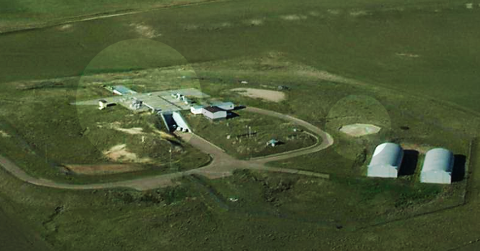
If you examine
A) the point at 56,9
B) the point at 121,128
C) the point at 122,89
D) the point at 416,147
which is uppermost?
the point at 56,9

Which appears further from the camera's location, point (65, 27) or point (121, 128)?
point (65, 27)

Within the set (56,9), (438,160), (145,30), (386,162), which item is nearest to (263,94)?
(386,162)

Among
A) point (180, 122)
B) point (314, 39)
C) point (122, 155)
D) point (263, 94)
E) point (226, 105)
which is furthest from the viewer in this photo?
point (314, 39)

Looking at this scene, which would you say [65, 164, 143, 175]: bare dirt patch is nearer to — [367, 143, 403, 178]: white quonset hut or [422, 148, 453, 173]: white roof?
[367, 143, 403, 178]: white quonset hut

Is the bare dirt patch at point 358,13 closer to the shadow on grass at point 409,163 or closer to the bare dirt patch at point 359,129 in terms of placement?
the bare dirt patch at point 359,129

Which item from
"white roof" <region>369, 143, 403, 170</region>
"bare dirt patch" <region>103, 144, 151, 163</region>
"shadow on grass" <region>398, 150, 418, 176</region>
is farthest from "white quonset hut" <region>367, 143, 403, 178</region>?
"bare dirt patch" <region>103, 144, 151, 163</region>

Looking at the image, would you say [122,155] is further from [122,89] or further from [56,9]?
[56,9]
